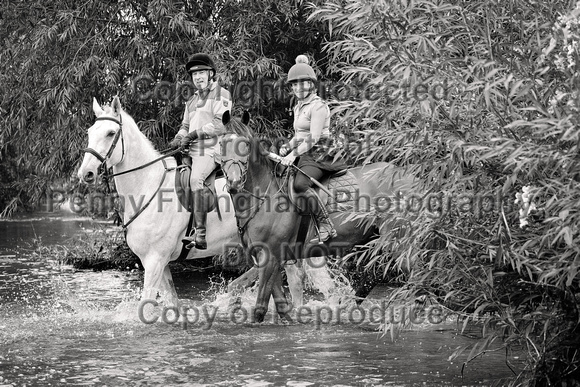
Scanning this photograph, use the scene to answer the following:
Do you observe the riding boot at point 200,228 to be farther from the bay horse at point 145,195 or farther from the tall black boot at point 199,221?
the bay horse at point 145,195

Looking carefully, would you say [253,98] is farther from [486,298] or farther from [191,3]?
[486,298]

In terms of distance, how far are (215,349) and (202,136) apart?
2832mm

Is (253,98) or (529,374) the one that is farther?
(253,98)

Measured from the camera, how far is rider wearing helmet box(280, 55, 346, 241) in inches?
384

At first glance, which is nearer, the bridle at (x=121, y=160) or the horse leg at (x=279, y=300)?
the bridle at (x=121, y=160)

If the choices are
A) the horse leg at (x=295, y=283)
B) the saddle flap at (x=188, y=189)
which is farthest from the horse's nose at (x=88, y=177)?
the horse leg at (x=295, y=283)

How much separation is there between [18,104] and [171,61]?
325 centimetres

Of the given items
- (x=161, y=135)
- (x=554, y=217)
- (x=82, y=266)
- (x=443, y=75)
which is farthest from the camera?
(x=82, y=266)

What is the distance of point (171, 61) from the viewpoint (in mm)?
14258

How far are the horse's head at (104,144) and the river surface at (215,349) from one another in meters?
1.69

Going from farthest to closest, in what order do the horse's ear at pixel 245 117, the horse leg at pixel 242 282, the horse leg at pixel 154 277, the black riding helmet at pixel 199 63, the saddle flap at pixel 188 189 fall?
1. the horse leg at pixel 242 282
2. the saddle flap at pixel 188 189
3. the black riding helmet at pixel 199 63
4. the horse leg at pixel 154 277
5. the horse's ear at pixel 245 117

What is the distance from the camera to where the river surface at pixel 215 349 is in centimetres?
736

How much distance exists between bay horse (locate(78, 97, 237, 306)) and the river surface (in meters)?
0.59

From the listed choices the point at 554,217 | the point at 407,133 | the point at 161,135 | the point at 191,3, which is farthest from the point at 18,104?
the point at 554,217
